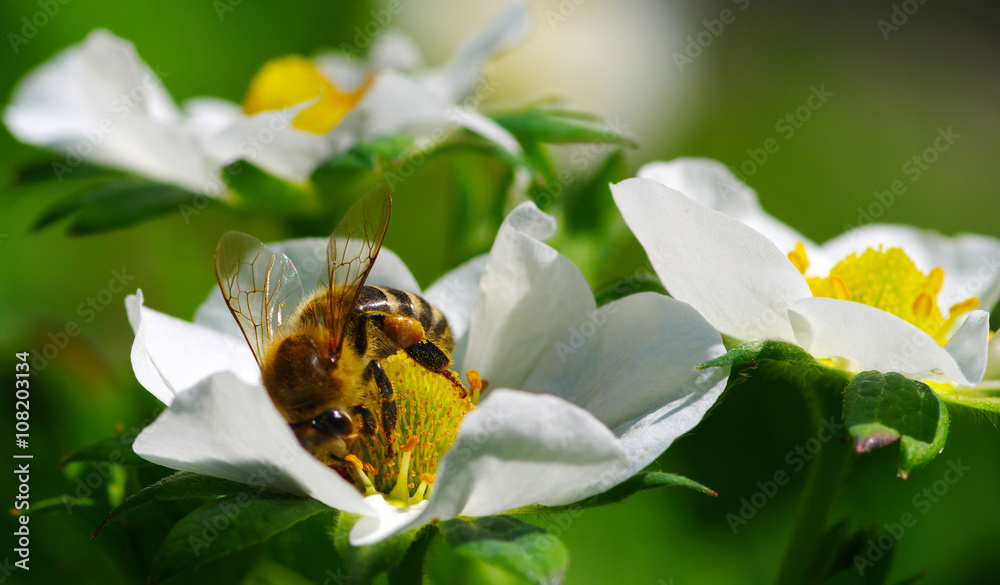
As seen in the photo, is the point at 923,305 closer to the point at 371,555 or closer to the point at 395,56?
the point at 371,555

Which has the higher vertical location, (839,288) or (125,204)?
(839,288)

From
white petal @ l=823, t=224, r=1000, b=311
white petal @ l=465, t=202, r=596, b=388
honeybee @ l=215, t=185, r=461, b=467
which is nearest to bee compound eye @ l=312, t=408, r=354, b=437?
honeybee @ l=215, t=185, r=461, b=467

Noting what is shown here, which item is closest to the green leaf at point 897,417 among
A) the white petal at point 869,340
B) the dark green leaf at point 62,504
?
the white petal at point 869,340

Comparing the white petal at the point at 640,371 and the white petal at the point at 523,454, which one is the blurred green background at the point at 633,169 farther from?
the white petal at the point at 640,371

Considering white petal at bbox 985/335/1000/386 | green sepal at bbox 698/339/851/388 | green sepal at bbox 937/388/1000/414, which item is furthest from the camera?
white petal at bbox 985/335/1000/386

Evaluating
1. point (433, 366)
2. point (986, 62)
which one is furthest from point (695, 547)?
point (986, 62)

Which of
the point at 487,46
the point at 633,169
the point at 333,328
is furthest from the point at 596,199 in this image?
the point at 633,169

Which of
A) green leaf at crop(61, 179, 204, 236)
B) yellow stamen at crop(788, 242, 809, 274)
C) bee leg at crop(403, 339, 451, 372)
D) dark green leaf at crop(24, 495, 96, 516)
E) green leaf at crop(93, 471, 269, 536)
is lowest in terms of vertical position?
dark green leaf at crop(24, 495, 96, 516)

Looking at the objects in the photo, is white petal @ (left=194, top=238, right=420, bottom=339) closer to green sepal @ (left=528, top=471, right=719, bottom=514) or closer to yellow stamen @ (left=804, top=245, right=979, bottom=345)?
green sepal @ (left=528, top=471, right=719, bottom=514)
